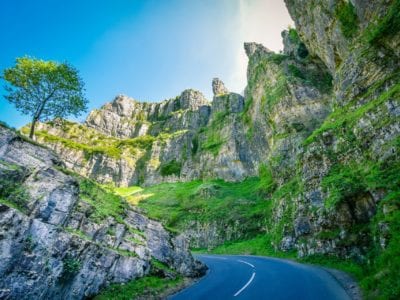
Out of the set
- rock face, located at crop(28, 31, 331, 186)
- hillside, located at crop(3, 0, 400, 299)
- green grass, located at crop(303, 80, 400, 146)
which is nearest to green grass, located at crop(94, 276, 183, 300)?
hillside, located at crop(3, 0, 400, 299)

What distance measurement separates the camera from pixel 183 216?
5188 cm

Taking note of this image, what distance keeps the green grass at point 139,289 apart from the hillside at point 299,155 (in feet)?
23.6

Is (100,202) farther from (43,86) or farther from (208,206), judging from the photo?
(208,206)

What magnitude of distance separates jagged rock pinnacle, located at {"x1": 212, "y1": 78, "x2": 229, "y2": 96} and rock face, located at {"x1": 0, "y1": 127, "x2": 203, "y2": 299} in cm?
10260

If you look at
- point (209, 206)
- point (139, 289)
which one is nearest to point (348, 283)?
point (139, 289)

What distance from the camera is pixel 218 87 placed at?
382 ft

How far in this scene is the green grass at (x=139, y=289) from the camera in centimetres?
1247

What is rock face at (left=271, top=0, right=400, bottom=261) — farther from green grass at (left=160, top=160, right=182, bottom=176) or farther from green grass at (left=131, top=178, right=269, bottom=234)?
green grass at (left=160, top=160, right=182, bottom=176)

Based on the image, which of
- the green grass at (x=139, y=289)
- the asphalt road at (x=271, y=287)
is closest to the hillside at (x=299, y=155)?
the asphalt road at (x=271, y=287)

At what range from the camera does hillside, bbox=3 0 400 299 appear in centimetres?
1883

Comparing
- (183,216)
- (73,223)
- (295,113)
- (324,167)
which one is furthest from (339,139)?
(183,216)

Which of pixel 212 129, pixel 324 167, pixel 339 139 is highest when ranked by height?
pixel 212 129

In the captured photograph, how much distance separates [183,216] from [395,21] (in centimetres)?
4250

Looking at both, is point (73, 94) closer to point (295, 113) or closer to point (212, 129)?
point (295, 113)
